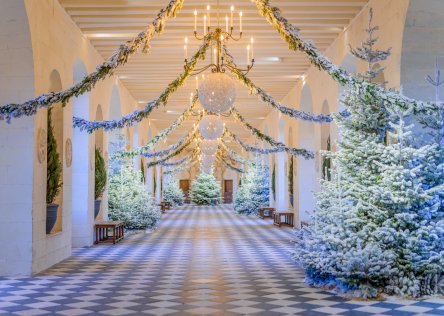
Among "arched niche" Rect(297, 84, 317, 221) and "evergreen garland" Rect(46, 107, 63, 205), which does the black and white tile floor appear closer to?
"evergreen garland" Rect(46, 107, 63, 205)

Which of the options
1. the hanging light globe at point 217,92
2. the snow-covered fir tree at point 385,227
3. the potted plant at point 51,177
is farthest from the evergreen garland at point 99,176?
the snow-covered fir tree at point 385,227

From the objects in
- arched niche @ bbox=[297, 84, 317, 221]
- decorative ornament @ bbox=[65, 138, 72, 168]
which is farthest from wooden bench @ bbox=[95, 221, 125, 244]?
arched niche @ bbox=[297, 84, 317, 221]

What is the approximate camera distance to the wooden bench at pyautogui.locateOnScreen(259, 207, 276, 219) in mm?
25656

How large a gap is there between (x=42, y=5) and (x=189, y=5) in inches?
105

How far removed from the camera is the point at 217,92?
849 cm

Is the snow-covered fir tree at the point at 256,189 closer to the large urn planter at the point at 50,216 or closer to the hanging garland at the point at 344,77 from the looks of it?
the large urn planter at the point at 50,216

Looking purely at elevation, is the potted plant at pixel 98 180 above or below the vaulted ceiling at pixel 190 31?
below

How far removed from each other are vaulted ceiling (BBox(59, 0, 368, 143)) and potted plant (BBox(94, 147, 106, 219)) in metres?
2.70

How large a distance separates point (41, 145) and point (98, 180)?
5.57 meters

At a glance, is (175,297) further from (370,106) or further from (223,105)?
(370,106)

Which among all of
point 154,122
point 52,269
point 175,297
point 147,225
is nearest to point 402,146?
point 175,297

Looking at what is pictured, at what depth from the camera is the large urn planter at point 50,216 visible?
10.9m

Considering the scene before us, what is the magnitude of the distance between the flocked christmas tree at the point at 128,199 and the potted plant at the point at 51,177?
6.70 meters

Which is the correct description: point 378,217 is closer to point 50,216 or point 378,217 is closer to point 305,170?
point 50,216
